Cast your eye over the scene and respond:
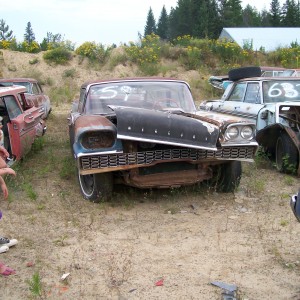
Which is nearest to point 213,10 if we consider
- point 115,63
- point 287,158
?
point 115,63

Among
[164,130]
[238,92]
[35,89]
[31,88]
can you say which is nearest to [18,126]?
[164,130]

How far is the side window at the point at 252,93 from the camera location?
8627 mm

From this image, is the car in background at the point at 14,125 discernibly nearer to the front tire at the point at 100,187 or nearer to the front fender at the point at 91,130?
the front tire at the point at 100,187

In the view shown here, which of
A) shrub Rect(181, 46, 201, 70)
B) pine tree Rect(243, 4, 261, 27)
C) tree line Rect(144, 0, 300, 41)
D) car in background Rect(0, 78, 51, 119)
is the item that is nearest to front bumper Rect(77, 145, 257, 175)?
car in background Rect(0, 78, 51, 119)

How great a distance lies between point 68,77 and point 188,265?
72.9 feet

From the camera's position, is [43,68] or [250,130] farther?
[43,68]

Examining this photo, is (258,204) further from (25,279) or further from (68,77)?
(68,77)

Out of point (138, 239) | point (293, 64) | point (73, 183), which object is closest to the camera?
point (138, 239)

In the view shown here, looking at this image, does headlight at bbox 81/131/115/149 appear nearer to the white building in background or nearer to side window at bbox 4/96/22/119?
side window at bbox 4/96/22/119

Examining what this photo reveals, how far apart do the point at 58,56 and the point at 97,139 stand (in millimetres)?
21869

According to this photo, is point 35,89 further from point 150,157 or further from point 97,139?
point 150,157

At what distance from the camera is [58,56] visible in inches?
1026

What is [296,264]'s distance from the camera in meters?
3.95

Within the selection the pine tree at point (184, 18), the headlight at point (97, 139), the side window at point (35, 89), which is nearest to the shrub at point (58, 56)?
the side window at point (35, 89)
